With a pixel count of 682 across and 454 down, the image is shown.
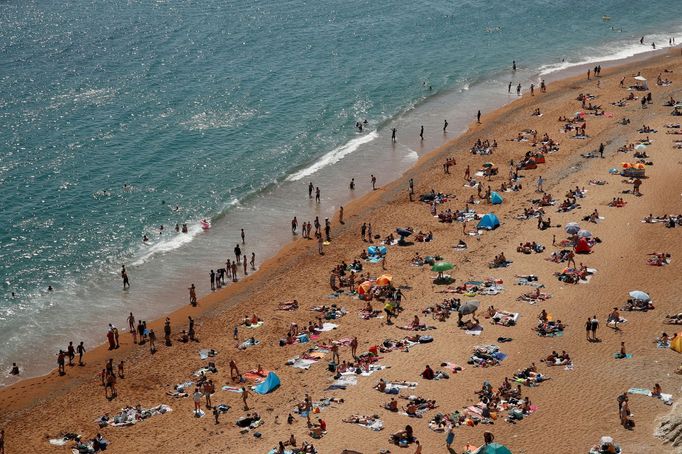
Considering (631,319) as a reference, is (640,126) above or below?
above

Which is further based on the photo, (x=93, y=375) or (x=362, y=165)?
(x=362, y=165)

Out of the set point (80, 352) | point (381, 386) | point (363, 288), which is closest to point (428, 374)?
point (381, 386)

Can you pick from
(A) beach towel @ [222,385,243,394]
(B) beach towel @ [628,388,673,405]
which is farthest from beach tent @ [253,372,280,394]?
(B) beach towel @ [628,388,673,405]

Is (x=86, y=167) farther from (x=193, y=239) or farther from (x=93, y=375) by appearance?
(x=93, y=375)

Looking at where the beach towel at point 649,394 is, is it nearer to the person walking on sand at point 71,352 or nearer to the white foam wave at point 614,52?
the person walking on sand at point 71,352

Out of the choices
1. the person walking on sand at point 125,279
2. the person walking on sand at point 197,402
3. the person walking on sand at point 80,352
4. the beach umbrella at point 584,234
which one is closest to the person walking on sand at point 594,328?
the beach umbrella at point 584,234

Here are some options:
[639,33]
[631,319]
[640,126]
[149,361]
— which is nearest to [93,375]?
[149,361]

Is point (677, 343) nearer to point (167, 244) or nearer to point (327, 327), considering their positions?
point (327, 327)
